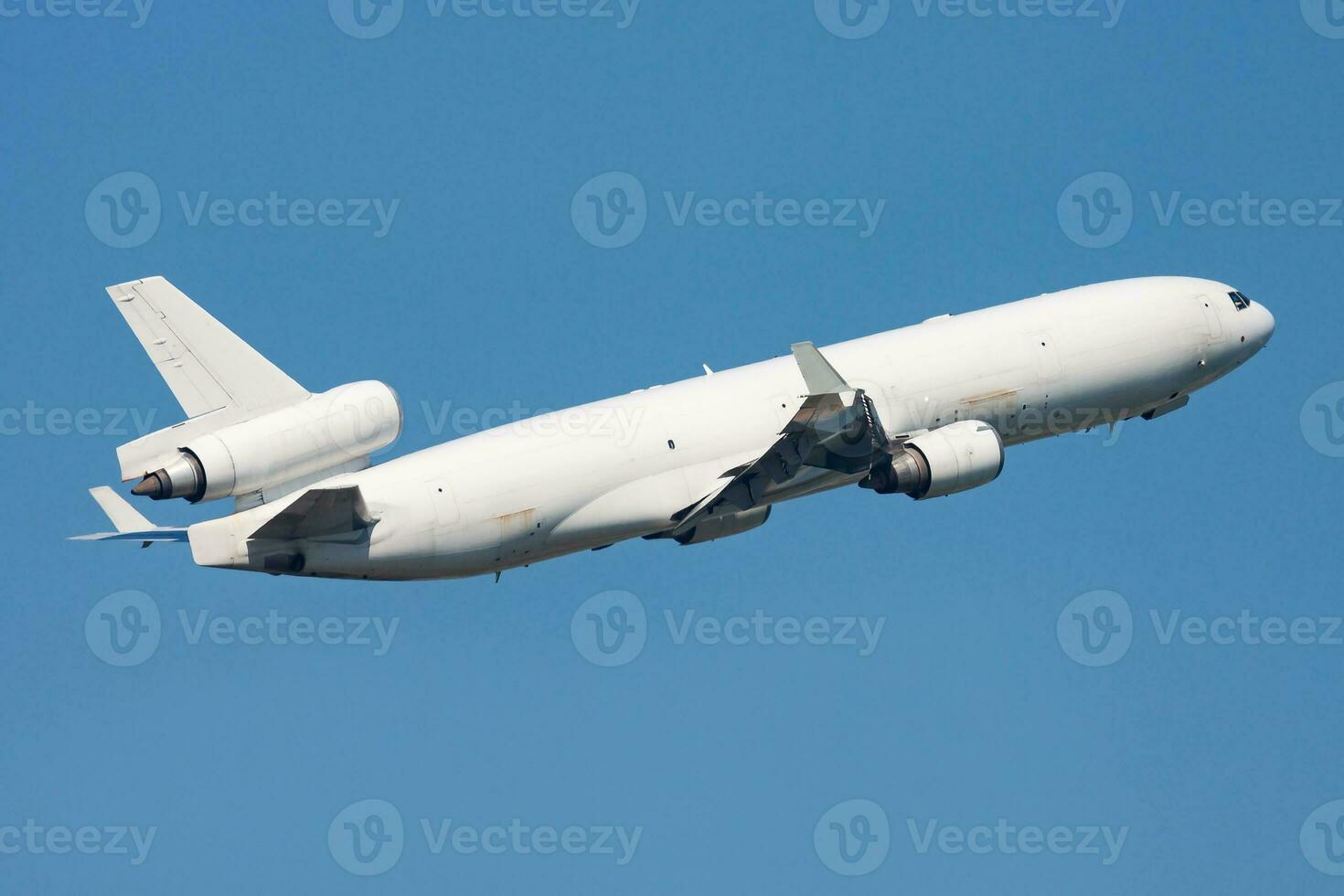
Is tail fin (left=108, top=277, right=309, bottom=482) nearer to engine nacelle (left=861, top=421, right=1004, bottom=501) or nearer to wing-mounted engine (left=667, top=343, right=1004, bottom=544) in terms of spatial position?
wing-mounted engine (left=667, top=343, right=1004, bottom=544)

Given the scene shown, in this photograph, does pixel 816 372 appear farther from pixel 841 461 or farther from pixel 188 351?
pixel 188 351

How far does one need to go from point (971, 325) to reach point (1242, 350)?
9.20 meters

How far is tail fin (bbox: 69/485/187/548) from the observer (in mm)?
44281

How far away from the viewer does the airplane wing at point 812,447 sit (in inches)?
1713

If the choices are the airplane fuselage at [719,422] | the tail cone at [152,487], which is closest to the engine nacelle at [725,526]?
the airplane fuselage at [719,422]

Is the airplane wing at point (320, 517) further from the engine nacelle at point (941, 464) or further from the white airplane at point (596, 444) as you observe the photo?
the engine nacelle at point (941, 464)

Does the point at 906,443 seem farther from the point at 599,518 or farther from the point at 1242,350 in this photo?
the point at 1242,350

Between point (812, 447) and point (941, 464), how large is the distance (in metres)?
3.57

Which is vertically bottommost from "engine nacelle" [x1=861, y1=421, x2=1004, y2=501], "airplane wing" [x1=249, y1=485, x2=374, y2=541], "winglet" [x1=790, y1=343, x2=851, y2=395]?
"airplane wing" [x1=249, y1=485, x2=374, y2=541]

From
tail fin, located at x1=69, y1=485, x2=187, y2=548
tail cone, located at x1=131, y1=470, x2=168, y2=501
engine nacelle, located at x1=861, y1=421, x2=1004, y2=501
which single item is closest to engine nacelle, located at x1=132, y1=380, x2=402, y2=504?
tail cone, located at x1=131, y1=470, x2=168, y2=501

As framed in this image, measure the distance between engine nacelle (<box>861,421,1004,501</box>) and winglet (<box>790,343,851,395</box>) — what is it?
414 cm

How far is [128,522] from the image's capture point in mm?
44781

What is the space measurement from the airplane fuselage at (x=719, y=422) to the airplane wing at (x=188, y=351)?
268 cm

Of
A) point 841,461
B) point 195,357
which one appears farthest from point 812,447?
point 195,357
